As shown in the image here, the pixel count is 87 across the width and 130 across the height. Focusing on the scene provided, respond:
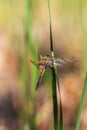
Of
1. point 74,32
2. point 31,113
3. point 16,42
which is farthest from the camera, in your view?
point 74,32

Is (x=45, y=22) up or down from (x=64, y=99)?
up

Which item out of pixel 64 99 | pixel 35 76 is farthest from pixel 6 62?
pixel 35 76

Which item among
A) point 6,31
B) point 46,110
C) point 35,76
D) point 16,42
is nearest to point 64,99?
point 46,110

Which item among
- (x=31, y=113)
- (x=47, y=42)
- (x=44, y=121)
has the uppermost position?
(x=31, y=113)

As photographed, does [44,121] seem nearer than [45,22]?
Yes

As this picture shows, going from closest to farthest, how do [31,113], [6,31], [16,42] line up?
1. [31,113]
2. [16,42]
3. [6,31]

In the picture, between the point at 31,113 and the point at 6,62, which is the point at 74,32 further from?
the point at 31,113

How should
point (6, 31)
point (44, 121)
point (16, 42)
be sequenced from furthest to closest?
point (6, 31)
point (16, 42)
point (44, 121)

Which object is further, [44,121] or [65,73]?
[65,73]

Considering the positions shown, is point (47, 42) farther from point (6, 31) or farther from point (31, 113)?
point (31, 113)
